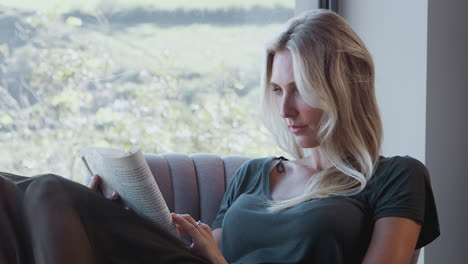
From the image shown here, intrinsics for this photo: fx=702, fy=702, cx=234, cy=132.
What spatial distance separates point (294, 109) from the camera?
1.82m

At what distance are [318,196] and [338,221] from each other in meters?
0.11

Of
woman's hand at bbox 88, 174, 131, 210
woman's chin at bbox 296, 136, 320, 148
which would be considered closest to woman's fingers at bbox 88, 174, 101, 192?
woman's hand at bbox 88, 174, 131, 210

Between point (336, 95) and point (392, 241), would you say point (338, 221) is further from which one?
point (336, 95)

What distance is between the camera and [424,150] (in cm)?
236

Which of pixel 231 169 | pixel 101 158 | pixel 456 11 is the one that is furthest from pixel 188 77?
A: pixel 101 158

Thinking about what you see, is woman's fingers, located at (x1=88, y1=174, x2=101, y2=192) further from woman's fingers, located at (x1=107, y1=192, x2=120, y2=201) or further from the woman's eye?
the woman's eye

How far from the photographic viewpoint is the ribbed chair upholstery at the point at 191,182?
2.12 metres

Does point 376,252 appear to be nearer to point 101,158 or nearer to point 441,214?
point 101,158

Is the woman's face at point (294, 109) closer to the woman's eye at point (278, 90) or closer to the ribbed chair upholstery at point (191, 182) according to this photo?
the woman's eye at point (278, 90)

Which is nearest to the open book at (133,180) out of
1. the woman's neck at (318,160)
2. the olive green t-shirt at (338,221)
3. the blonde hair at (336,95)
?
the olive green t-shirt at (338,221)

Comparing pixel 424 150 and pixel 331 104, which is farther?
pixel 424 150

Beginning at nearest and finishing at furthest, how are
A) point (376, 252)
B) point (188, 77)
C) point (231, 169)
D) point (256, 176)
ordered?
point (376, 252) → point (256, 176) → point (231, 169) → point (188, 77)

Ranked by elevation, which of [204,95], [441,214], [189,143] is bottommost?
[441,214]

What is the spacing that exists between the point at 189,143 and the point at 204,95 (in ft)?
0.65
